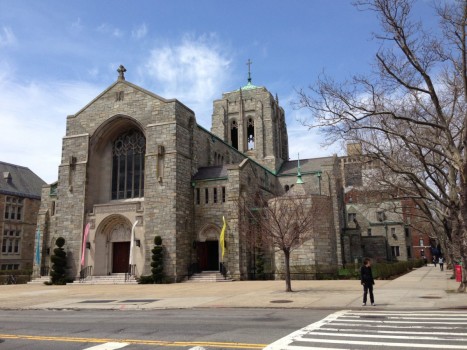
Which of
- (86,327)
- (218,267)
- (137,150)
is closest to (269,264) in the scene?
(218,267)

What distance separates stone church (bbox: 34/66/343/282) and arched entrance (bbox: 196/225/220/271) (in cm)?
8

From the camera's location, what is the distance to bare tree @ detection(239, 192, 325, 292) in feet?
71.3

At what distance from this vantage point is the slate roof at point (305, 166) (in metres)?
52.4

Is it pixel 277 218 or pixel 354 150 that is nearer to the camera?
pixel 277 218

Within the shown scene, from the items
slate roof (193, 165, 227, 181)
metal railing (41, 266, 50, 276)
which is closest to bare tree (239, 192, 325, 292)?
slate roof (193, 165, 227, 181)

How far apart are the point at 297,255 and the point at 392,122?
542 inches

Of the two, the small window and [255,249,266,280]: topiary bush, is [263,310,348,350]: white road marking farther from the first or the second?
the small window

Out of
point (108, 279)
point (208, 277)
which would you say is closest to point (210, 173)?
point (208, 277)

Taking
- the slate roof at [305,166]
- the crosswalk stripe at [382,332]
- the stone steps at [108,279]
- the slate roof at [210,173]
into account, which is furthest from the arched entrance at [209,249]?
the crosswalk stripe at [382,332]

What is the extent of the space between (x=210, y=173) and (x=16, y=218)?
29391mm

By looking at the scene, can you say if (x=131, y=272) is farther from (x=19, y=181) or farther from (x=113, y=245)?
(x=19, y=181)

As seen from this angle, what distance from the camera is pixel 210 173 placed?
114 feet

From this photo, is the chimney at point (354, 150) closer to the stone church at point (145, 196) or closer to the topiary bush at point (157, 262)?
the stone church at point (145, 196)

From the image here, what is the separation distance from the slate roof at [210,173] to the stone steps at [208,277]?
7.62m
